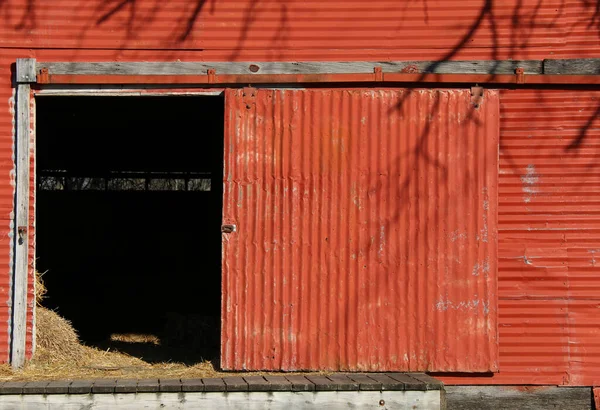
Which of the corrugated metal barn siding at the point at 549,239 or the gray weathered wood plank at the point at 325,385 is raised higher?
the corrugated metal barn siding at the point at 549,239

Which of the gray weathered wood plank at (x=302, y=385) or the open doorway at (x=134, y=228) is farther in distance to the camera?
the open doorway at (x=134, y=228)

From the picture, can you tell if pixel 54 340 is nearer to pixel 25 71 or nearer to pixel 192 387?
pixel 192 387

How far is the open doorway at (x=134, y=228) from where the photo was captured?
35.5ft

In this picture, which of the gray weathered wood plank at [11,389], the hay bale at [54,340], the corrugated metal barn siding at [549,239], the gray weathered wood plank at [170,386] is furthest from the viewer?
the hay bale at [54,340]

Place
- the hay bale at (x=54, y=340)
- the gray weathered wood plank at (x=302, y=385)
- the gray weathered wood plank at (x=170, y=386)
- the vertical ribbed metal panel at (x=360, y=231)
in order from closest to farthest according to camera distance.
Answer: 1. the gray weathered wood plank at (x=170, y=386)
2. the gray weathered wood plank at (x=302, y=385)
3. the vertical ribbed metal panel at (x=360, y=231)
4. the hay bale at (x=54, y=340)

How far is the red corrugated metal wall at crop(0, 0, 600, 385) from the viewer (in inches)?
317

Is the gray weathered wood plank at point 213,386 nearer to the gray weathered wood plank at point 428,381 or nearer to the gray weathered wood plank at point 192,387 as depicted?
the gray weathered wood plank at point 192,387

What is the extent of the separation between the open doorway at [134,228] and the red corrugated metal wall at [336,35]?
1.87m

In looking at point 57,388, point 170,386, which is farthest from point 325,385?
point 57,388

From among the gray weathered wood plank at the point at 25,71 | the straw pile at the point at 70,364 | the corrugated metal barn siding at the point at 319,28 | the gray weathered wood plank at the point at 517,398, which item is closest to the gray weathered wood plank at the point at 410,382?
the gray weathered wood plank at the point at 517,398

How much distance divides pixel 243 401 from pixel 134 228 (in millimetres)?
10572

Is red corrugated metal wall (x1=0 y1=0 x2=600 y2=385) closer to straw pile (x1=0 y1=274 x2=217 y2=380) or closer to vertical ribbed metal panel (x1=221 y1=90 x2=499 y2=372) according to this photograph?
vertical ribbed metal panel (x1=221 y1=90 x2=499 y2=372)

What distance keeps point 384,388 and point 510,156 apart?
8.56 feet

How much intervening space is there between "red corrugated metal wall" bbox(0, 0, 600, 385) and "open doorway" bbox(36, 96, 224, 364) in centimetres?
187
